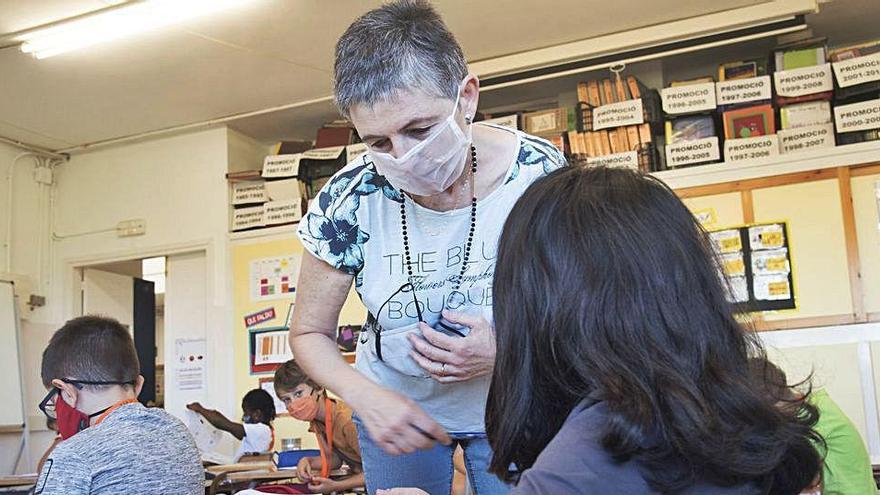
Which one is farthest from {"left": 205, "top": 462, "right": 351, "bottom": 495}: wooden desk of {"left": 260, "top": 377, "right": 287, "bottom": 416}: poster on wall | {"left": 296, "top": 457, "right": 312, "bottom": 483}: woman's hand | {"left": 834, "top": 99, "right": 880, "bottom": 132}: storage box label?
{"left": 834, "top": 99, "right": 880, "bottom": 132}: storage box label

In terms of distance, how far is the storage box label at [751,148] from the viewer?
5098 mm

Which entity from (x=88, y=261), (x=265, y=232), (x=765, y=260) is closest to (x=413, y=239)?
(x=765, y=260)

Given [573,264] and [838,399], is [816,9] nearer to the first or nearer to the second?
[838,399]

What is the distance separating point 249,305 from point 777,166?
3.47m

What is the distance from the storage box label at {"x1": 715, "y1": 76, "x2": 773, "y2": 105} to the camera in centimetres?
522

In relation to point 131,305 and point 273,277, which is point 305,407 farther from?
point 131,305

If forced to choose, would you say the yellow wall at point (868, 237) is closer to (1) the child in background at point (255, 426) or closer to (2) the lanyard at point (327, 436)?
(2) the lanyard at point (327, 436)

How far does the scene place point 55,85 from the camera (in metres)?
5.92

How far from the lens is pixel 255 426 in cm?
533

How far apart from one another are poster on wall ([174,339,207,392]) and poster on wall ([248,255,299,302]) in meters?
0.66

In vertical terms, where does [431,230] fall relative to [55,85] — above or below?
below

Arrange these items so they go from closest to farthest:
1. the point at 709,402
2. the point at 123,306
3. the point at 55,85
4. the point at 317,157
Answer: the point at 709,402
the point at 55,85
the point at 317,157
the point at 123,306

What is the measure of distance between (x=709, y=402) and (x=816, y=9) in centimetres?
482

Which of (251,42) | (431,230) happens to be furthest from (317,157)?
(431,230)
